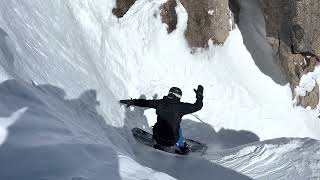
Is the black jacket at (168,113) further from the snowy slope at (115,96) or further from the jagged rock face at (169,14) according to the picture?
the jagged rock face at (169,14)

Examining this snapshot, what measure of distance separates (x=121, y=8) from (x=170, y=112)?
212 inches

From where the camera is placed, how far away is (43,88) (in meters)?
8.60

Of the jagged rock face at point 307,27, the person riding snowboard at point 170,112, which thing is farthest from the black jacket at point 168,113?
the jagged rock face at point 307,27

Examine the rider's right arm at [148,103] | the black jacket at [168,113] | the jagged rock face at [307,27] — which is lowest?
the black jacket at [168,113]

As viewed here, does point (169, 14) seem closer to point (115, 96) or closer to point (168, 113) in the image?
point (115, 96)

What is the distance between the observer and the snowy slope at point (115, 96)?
567cm

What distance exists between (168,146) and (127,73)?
11.5 ft

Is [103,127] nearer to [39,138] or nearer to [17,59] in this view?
A: [17,59]

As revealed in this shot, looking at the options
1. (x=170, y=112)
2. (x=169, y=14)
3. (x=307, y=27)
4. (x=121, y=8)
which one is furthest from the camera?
(x=169, y=14)

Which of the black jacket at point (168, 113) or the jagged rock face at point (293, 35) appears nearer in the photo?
the black jacket at point (168, 113)

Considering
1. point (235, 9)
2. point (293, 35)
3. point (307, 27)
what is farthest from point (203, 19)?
point (307, 27)

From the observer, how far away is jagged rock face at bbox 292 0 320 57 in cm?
1487

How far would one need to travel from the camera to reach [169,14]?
15.4 metres

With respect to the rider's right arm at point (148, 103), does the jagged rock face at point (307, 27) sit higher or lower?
higher
